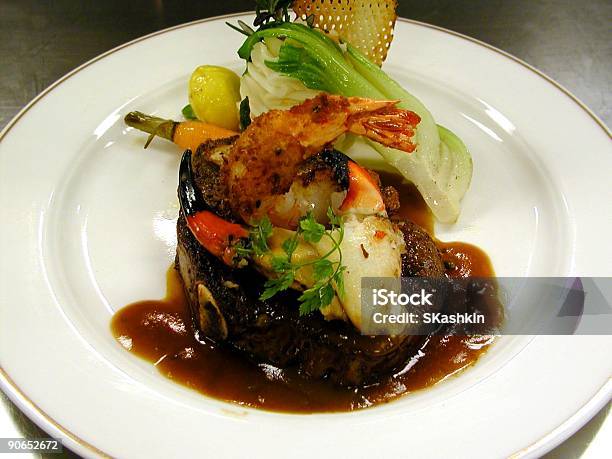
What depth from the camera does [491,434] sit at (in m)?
2.11

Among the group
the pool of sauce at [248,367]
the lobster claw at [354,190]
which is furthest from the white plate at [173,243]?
the lobster claw at [354,190]

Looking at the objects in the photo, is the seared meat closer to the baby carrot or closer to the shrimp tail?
the shrimp tail

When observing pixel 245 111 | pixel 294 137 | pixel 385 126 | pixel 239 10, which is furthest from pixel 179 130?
pixel 239 10

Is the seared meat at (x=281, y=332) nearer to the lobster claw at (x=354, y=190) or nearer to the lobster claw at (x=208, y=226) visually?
the lobster claw at (x=208, y=226)

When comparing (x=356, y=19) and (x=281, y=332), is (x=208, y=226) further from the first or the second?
(x=356, y=19)

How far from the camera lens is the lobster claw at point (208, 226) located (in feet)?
8.05

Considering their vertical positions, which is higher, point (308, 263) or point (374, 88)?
point (374, 88)

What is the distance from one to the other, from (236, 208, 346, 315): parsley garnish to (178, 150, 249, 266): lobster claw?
9 cm

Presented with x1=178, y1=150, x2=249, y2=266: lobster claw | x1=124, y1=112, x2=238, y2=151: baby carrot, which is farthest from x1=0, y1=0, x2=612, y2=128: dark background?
x1=178, y1=150, x2=249, y2=266: lobster claw

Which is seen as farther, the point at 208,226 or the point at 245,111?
the point at 245,111

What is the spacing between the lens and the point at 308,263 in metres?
2.26

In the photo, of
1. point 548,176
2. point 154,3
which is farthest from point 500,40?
point 154,3

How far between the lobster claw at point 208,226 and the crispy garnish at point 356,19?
130 centimetres

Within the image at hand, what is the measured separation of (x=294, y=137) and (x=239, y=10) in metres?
2.97
